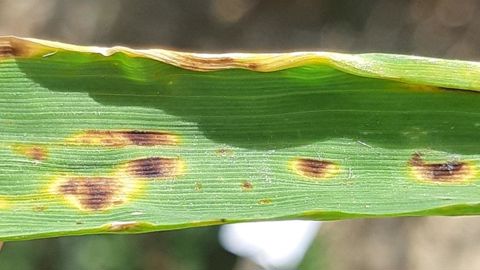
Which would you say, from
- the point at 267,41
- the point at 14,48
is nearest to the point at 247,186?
the point at 14,48

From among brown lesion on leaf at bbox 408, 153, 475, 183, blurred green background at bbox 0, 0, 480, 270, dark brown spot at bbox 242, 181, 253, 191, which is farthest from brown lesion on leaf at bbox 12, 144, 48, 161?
blurred green background at bbox 0, 0, 480, 270

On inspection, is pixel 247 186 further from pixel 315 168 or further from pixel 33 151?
pixel 33 151

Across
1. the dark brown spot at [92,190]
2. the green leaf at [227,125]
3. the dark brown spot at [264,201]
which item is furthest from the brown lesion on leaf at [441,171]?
the dark brown spot at [92,190]

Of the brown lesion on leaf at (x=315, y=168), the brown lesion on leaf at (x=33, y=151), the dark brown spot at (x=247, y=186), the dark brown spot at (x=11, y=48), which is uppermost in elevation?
the dark brown spot at (x=11, y=48)

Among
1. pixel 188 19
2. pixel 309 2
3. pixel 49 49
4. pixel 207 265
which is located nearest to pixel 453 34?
pixel 309 2

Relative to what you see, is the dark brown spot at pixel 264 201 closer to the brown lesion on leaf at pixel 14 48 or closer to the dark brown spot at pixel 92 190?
the dark brown spot at pixel 92 190

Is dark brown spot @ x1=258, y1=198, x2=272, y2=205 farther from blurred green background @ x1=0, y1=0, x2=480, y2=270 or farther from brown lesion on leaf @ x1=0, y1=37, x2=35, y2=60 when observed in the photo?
blurred green background @ x1=0, y1=0, x2=480, y2=270

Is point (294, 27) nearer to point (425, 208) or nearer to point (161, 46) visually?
point (161, 46)

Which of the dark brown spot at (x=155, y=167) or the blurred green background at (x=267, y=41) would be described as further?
the blurred green background at (x=267, y=41)
